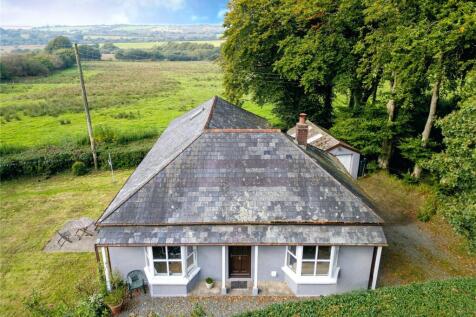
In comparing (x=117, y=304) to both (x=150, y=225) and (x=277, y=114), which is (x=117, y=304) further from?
(x=277, y=114)

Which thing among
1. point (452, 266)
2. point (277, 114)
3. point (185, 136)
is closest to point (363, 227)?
point (452, 266)

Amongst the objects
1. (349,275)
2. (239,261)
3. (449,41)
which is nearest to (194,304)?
(239,261)

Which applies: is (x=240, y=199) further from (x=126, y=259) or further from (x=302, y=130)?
(x=126, y=259)

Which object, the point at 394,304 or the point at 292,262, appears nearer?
the point at 394,304

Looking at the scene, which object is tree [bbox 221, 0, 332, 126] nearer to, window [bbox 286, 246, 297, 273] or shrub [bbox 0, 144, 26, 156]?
window [bbox 286, 246, 297, 273]

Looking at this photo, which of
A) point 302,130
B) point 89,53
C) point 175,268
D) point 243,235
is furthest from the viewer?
point 89,53

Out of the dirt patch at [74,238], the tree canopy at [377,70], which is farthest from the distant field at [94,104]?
the dirt patch at [74,238]
